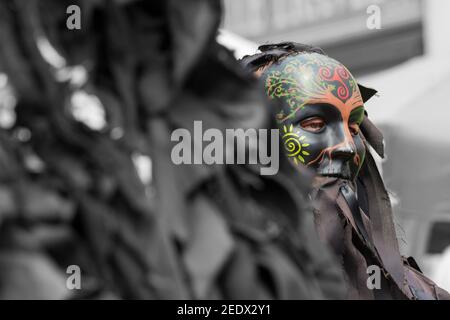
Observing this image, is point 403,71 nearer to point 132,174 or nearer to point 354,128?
point 354,128

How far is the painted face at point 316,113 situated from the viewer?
3.64 feet

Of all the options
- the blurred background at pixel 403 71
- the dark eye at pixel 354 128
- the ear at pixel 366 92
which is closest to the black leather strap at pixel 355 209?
the dark eye at pixel 354 128

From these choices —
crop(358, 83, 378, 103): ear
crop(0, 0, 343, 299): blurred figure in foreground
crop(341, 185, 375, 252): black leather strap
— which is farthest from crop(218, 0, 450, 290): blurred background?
crop(0, 0, 343, 299): blurred figure in foreground

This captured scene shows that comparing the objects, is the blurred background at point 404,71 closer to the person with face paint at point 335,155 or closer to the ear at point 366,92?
the ear at point 366,92

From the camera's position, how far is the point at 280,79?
1132 mm

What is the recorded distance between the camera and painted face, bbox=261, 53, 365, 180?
1108 mm

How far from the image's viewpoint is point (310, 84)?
3.66 feet

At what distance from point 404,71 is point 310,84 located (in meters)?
1.97

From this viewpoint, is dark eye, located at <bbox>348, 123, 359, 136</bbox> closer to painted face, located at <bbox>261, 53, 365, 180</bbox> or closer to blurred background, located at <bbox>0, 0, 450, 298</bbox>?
painted face, located at <bbox>261, 53, 365, 180</bbox>

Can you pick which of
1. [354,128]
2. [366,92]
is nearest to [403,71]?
[366,92]

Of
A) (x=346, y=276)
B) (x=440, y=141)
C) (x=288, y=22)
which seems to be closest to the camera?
(x=346, y=276)
